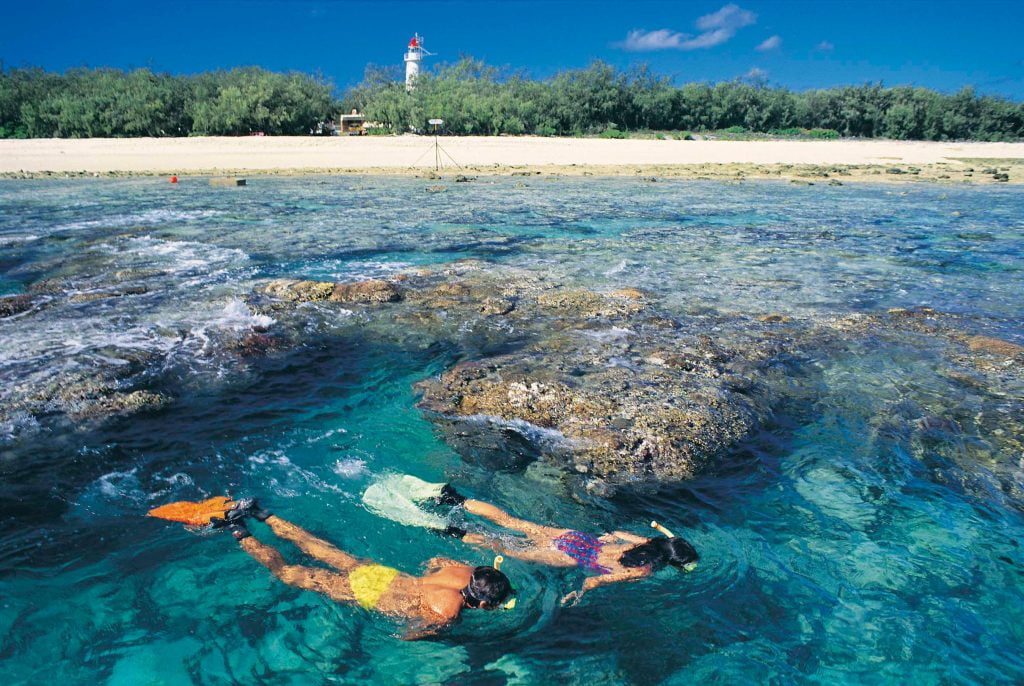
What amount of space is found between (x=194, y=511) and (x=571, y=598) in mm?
2817

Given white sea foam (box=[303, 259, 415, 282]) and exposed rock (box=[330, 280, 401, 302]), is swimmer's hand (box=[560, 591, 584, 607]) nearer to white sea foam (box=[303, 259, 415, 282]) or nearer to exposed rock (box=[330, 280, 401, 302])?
exposed rock (box=[330, 280, 401, 302])

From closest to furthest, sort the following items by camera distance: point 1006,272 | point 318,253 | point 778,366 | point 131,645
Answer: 1. point 131,645
2. point 778,366
3. point 1006,272
4. point 318,253

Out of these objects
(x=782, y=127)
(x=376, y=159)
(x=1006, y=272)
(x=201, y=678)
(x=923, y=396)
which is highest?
(x=782, y=127)

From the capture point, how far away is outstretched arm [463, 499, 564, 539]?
4.48 m

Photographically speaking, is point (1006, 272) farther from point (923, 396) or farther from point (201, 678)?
point (201, 678)

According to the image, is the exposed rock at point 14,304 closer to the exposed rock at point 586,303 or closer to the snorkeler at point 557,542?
the snorkeler at point 557,542

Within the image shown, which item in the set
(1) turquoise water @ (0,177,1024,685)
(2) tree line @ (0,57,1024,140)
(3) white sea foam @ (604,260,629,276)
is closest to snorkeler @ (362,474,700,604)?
(1) turquoise water @ (0,177,1024,685)

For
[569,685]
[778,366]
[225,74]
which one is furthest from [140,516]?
[225,74]

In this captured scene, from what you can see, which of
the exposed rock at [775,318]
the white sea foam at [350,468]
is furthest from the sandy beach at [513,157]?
the white sea foam at [350,468]

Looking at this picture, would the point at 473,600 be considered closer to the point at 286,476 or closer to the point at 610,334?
the point at 286,476

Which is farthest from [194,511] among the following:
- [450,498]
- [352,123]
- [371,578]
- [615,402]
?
[352,123]

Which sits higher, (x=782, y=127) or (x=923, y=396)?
(x=782, y=127)

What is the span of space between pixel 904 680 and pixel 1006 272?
11.9 meters

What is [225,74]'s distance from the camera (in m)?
47.0
